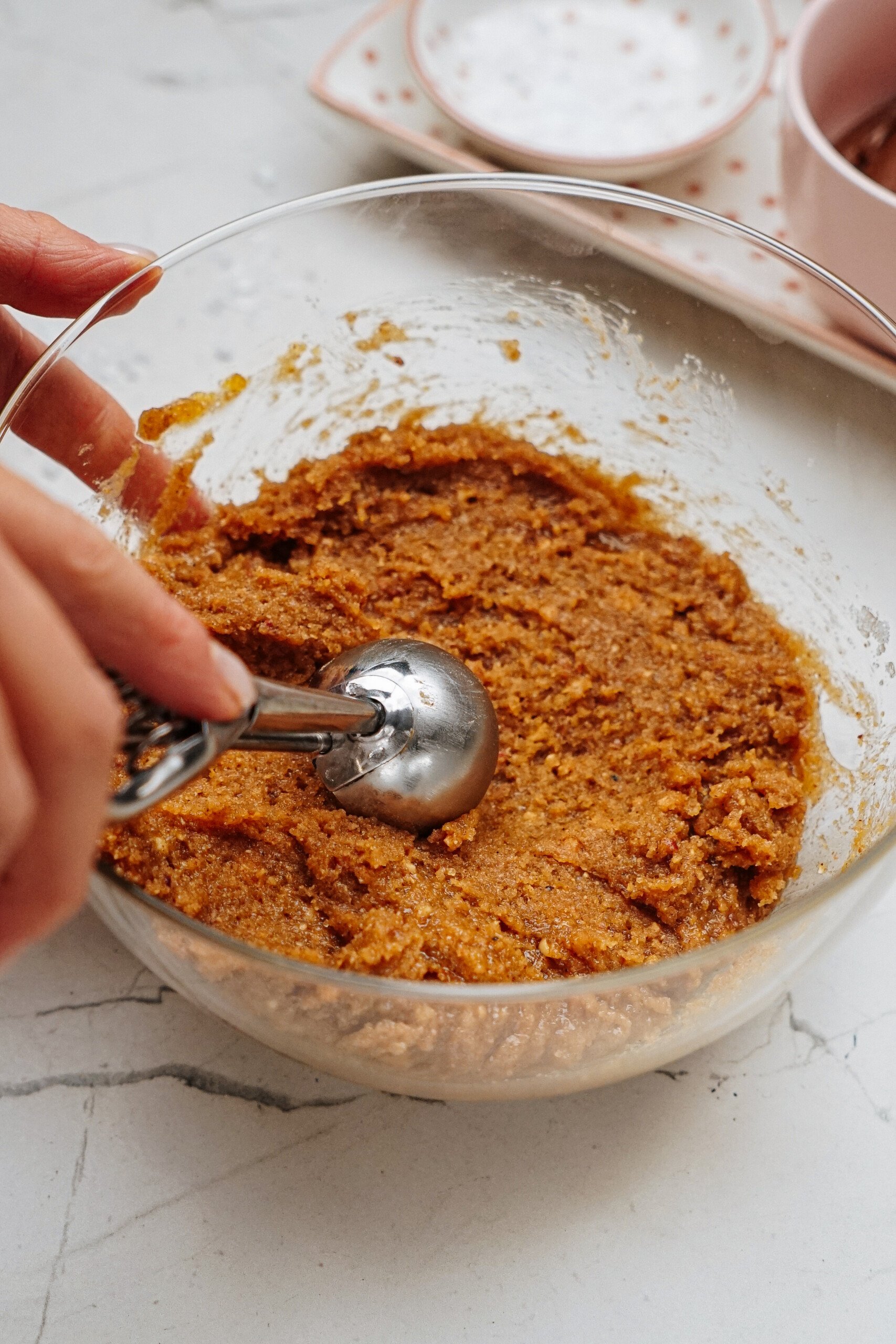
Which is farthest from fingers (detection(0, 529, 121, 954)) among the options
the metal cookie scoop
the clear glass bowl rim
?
the metal cookie scoop

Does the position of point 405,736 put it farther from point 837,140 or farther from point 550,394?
point 837,140

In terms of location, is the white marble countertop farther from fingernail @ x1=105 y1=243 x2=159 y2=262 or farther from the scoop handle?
fingernail @ x1=105 y1=243 x2=159 y2=262

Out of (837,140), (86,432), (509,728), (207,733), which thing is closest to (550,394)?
(509,728)

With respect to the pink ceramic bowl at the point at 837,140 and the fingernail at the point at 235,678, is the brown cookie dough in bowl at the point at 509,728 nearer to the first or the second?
the fingernail at the point at 235,678

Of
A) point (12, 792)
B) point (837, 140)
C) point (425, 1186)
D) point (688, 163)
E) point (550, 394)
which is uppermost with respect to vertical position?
point (837, 140)

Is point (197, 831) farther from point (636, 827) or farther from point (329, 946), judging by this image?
point (636, 827)

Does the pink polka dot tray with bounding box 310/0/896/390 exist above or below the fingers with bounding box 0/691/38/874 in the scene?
A: above

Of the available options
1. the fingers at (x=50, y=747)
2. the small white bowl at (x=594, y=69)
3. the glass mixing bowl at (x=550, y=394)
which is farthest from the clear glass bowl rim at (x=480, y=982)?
the small white bowl at (x=594, y=69)
